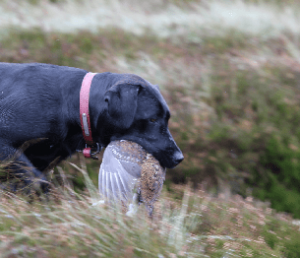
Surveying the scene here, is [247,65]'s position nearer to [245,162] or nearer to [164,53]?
[164,53]

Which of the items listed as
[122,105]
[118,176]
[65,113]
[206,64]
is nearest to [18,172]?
[65,113]

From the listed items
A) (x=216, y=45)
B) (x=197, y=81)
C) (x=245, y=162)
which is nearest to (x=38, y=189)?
(x=245, y=162)

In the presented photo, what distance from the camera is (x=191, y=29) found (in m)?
6.77

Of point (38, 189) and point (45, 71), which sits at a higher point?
point (45, 71)

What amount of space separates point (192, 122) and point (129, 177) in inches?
95.8

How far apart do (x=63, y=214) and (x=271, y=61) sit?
486 centimetres

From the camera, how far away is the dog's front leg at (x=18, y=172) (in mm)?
2826

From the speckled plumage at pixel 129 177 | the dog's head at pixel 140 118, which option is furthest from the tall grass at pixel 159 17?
the speckled plumage at pixel 129 177

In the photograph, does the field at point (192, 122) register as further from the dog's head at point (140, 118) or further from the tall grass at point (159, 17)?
the dog's head at point (140, 118)

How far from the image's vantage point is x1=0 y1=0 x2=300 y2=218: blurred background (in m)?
4.64

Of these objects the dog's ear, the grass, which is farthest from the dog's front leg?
the dog's ear

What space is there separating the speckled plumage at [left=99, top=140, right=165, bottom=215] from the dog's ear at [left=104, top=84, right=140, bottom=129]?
0.94ft

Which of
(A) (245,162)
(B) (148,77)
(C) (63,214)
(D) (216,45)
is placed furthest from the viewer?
(D) (216,45)

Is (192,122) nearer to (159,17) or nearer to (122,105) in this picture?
(122,105)
